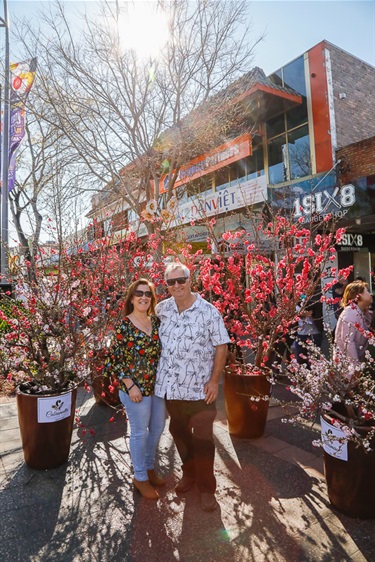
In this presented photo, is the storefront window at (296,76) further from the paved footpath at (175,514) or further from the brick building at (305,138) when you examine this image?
the paved footpath at (175,514)

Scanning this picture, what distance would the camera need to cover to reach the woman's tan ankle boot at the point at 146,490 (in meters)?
3.03

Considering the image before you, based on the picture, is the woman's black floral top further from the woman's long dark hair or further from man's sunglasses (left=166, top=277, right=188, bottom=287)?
man's sunglasses (left=166, top=277, right=188, bottom=287)

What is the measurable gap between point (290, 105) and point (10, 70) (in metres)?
9.61

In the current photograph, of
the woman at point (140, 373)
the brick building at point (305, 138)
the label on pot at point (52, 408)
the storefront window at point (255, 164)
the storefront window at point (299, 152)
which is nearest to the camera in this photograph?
the woman at point (140, 373)

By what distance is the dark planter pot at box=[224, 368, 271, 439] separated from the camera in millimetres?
4000

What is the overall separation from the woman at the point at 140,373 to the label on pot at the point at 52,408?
0.84 metres

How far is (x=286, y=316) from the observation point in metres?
4.46

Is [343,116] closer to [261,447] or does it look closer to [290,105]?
[290,105]

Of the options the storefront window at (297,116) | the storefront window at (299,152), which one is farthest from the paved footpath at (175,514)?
the storefront window at (297,116)

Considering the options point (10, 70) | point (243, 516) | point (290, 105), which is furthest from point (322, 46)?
point (243, 516)

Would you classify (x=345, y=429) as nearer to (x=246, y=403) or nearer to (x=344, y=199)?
(x=246, y=403)

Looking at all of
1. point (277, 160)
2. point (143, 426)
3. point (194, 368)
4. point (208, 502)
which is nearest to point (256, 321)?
point (194, 368)

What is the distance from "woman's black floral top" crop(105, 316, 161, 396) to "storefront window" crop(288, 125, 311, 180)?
39.5ft

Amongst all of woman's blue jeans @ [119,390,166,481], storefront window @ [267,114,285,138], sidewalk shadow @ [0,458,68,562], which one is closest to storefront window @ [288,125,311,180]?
storefront window @ [267,114,285,138]
